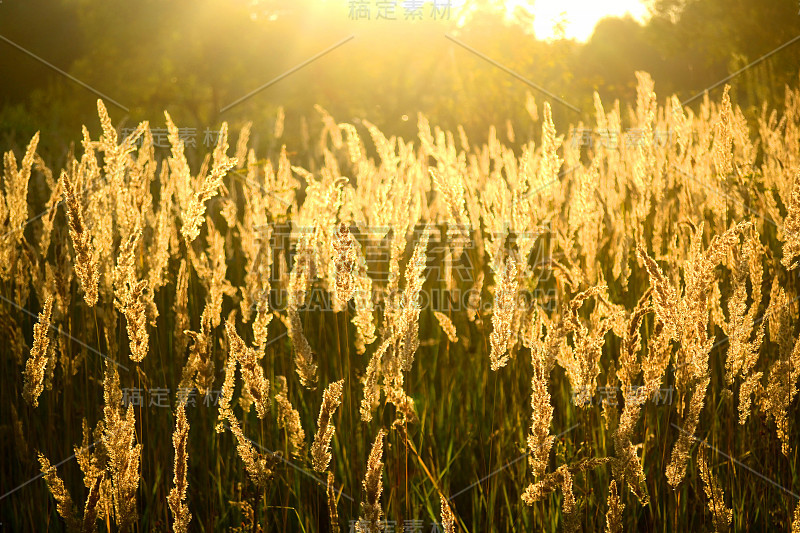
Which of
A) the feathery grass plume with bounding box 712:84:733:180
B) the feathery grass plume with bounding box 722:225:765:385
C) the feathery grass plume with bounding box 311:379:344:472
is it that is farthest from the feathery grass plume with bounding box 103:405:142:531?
the feathery grass plume with bounding box 712:84:733:180

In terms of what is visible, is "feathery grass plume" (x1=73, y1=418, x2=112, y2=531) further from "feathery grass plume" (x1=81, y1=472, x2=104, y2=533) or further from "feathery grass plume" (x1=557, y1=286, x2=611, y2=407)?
"feathery grass plume" (x1=557, y1=286, x2=611, y2=407)

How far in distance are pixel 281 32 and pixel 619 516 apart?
14.5 meters

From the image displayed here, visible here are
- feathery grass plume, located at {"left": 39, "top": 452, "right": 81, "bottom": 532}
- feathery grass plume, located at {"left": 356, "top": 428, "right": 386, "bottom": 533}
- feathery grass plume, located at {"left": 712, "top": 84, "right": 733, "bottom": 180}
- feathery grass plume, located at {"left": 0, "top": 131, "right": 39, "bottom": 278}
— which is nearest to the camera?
feathery grass plume, located at {"left": 356, "top": 428, "right": 386, "bottom": 533}

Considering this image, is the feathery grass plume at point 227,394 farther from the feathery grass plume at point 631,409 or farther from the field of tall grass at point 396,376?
the feathery grass plume at point 631,409

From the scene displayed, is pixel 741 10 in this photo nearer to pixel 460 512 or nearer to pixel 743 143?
pixel 743 143

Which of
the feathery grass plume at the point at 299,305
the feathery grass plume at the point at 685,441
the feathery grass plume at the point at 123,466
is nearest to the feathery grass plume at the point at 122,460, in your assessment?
the feathery grass plume at the point at 123,466

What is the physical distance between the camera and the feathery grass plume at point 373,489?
1241 mm

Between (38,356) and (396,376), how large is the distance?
76cm

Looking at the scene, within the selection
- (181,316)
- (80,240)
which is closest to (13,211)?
(181,316)

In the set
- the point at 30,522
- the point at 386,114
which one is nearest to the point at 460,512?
the point at 30,522

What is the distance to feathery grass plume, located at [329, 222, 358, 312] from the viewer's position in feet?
4.49

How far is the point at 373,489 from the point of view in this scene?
4.13ft

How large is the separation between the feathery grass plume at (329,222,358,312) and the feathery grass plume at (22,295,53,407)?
59cm

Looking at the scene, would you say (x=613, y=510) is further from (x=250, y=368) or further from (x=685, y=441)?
(x=250, y=368)
